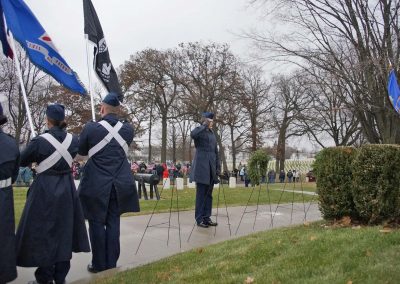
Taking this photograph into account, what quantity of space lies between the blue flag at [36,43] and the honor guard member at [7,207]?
192 centimetres

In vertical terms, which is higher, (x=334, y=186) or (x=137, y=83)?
(x=137, y=83)

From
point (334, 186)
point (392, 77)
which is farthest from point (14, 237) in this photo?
point (392, 77)

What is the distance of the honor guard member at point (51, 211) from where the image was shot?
4.68 meters

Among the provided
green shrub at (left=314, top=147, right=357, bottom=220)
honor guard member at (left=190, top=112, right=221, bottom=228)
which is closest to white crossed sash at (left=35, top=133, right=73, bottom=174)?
honor guard member at (left=190, top=112, right=221, bottom=228)

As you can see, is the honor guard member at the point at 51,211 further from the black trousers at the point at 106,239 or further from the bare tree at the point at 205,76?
the bare tree at the point at 205,76

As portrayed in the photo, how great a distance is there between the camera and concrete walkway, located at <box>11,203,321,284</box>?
18.5ft

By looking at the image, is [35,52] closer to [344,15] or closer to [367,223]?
[367,223]

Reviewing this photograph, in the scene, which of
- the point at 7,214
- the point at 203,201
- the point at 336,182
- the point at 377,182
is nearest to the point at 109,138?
the point at 7,214

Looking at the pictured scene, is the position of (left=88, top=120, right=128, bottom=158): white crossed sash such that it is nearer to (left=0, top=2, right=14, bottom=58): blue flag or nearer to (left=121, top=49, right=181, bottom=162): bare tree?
(left=0, top=2, right=14, bottom=58): blue flag

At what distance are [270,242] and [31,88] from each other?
40.0m

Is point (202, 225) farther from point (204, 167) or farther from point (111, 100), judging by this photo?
point (111, 100)

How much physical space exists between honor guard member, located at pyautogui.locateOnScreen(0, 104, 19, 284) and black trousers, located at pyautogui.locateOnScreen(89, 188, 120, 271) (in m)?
1.11

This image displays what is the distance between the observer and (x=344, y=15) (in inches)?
560

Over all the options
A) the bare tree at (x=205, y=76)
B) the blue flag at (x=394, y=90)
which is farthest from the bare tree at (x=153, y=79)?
the blue flag at (x=394, y=90)
